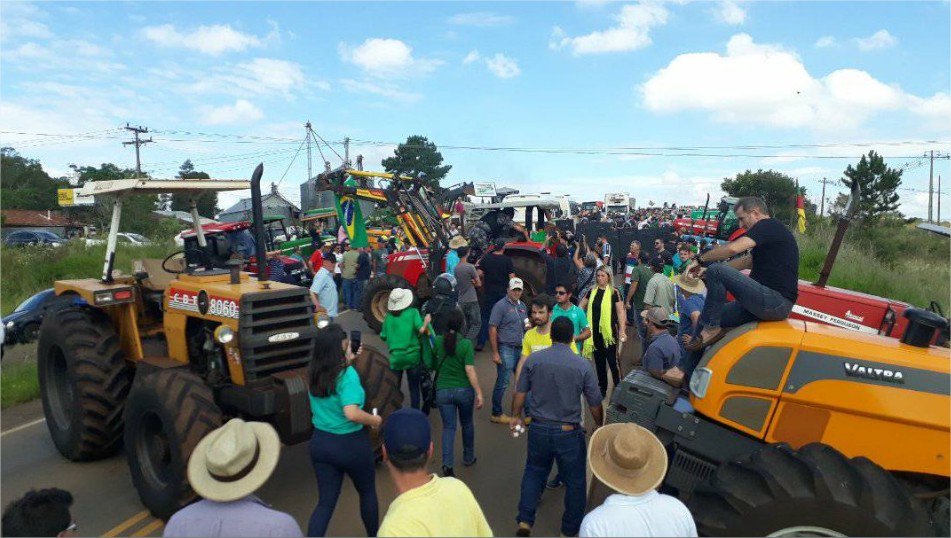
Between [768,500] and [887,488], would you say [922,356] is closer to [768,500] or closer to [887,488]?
[887,488]

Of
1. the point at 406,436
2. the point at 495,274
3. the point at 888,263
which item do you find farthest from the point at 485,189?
the point at 406,436

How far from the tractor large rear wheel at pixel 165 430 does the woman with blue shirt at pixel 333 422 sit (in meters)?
1.07

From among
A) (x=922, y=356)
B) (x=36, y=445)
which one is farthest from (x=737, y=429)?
(x=36, y=445)

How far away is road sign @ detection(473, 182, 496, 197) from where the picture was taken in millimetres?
23891

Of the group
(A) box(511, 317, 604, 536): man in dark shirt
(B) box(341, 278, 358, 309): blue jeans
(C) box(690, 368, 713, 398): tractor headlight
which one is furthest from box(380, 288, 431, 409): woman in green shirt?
(B) box(341, 278, 358, 309): blue jeans

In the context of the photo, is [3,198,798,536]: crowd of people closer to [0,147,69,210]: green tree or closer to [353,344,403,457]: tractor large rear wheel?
[353,344,403,457]: tractor large rear wheel

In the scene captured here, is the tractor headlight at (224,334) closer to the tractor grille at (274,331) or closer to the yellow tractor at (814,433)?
the tractor grille at (274,331)

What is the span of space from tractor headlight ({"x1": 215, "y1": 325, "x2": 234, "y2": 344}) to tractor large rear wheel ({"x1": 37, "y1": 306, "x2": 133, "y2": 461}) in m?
1.30

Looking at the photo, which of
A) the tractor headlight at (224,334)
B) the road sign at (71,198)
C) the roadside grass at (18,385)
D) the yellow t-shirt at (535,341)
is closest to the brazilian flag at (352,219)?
the roadside grass at (18,385)

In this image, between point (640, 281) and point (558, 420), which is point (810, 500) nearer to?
point (558, 420)

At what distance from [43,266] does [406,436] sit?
53.0 feet

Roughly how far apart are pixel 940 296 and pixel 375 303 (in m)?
10.8

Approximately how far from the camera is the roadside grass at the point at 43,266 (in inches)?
522

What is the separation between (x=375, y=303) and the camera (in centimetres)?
1012
